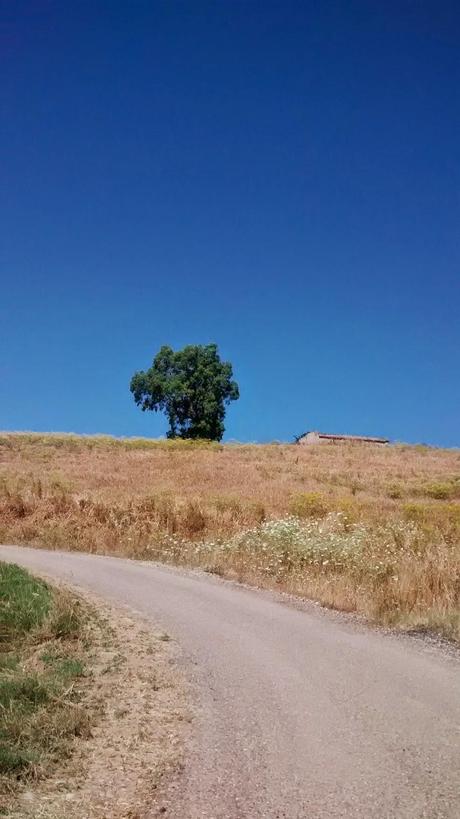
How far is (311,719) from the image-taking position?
19.9 ft

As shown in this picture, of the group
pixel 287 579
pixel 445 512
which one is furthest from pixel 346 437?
pixel 287 579

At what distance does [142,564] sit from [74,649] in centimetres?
796

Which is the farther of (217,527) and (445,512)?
(445,512)

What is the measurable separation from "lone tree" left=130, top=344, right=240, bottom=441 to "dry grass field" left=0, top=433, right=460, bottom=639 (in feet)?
106

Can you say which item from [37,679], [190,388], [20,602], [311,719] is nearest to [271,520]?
[20,602]

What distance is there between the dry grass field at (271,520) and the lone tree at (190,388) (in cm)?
3231

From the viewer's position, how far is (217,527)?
2112 cm

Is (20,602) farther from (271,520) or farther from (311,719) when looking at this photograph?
(271,520)

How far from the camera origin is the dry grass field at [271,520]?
1217cm

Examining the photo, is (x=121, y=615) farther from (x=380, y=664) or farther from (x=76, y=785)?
(x=76, y=785)

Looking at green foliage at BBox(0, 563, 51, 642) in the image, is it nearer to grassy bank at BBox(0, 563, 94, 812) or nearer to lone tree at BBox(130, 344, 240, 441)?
grassy bank at BBox(0, 563, 94, 812)

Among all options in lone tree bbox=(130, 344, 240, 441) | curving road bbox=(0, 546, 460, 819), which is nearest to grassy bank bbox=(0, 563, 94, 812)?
curving road bbox=(0, 546, 460, 819)

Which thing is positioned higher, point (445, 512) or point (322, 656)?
point (445, 512)

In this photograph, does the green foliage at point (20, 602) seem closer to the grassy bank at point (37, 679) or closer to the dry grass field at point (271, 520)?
the grassy bank at point (37, 679)
